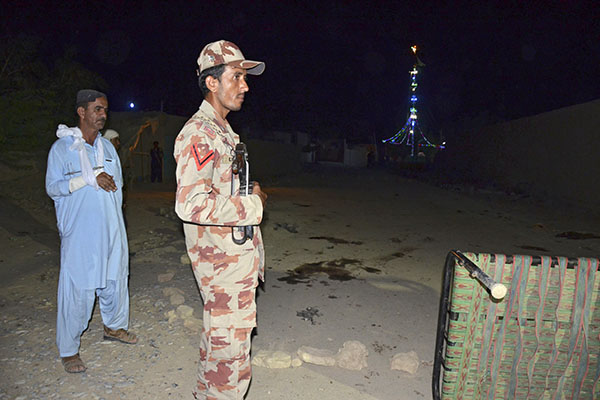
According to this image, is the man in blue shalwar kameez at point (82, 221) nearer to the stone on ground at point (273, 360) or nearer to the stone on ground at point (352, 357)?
the stone on ground at point (273, 360)

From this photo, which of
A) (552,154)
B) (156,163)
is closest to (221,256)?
(156,163)

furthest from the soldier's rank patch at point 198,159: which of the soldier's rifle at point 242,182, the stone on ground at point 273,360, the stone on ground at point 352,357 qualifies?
the stone on ground at point 352,357

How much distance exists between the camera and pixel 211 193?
178cm

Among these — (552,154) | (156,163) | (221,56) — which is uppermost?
(221,56)

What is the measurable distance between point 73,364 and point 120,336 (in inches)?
15.8

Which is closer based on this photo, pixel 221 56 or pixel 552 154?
pixel 221 56

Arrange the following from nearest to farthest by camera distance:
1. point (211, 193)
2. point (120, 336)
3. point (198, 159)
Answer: point (198, 159)
point (211, 193)
point (120, 336)

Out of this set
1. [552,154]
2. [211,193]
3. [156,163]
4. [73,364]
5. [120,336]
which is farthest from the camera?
[156,163]

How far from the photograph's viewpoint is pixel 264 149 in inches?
934

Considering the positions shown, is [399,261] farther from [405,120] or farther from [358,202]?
[405,120]

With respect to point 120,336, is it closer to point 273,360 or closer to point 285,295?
point 273,360

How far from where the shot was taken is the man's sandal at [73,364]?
253cm

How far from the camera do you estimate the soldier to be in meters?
1.73

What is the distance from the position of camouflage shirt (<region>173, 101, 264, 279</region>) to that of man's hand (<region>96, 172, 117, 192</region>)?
980mm
